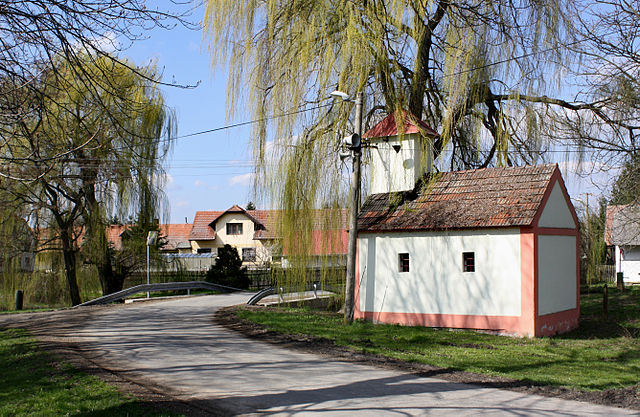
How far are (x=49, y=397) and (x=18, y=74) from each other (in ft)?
14.2

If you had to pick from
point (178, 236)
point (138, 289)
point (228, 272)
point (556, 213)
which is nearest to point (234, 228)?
point (178, 236)

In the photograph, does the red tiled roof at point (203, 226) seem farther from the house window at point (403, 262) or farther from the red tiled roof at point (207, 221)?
the house window at point (403, 262)

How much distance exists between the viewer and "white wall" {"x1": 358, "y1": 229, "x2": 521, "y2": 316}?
16531 millimetres

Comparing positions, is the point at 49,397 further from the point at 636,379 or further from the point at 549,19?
the point at 549,19

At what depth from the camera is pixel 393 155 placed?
19656mm

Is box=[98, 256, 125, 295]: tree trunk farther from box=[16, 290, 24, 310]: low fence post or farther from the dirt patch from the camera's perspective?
the dirt patch

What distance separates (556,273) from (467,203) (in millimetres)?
3304

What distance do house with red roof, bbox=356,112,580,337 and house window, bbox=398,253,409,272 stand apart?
1.2 inches

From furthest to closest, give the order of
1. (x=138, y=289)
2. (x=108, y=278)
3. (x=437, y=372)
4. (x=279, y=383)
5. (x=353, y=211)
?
(x=108, y=278) < (x=138, y=289) < (x=353, y=211) < (x=437, y=372) < (x=279, y=383)

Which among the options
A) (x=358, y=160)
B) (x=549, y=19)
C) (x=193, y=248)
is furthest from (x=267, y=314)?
(x=193, y=248)

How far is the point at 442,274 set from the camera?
17594mm

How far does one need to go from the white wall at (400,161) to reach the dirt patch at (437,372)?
266 inches

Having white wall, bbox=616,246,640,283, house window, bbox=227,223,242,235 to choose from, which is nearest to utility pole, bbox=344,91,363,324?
white wall, bbox=616,246,640,283

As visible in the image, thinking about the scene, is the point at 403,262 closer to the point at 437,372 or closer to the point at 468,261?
the point at 468,261
